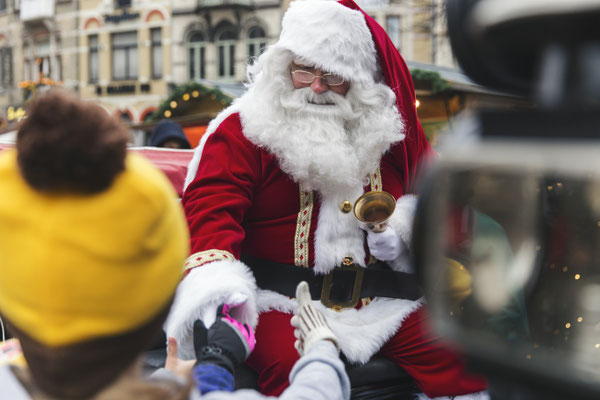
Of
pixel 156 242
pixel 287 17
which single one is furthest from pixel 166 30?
pixel 156 242

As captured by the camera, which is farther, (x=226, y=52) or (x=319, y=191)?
(x=226, y=52)

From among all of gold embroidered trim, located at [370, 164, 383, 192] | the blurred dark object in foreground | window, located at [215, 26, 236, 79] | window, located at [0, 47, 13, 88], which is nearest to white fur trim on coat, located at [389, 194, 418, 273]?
gold embroidered trim, located at [370, 164, 383, 192]

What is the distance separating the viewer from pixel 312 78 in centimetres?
234

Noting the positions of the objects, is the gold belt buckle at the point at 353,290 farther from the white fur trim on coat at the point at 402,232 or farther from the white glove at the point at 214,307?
the white glove at the point at 214,307

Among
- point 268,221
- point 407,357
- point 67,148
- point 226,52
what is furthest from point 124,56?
point 67,148

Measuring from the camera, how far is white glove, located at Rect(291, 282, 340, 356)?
4.84 feet

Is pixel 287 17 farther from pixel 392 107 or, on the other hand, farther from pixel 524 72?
pixel 524 72

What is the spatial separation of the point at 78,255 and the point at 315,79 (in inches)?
61.2

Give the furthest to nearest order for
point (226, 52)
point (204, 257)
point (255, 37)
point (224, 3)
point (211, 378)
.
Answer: point (226, 52), point (255, 37), point (224, 3), point (204, 257), point (211, 378)

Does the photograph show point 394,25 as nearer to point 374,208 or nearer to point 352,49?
point 352,49

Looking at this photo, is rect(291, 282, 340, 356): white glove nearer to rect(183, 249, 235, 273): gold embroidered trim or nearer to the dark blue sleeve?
the dark blue sleeve

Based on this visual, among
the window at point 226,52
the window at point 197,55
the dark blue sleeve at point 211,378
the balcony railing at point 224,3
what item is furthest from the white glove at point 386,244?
the window at point 197,55

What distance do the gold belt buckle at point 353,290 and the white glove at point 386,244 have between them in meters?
0.09

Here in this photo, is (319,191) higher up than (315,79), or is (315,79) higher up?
(315,79)
